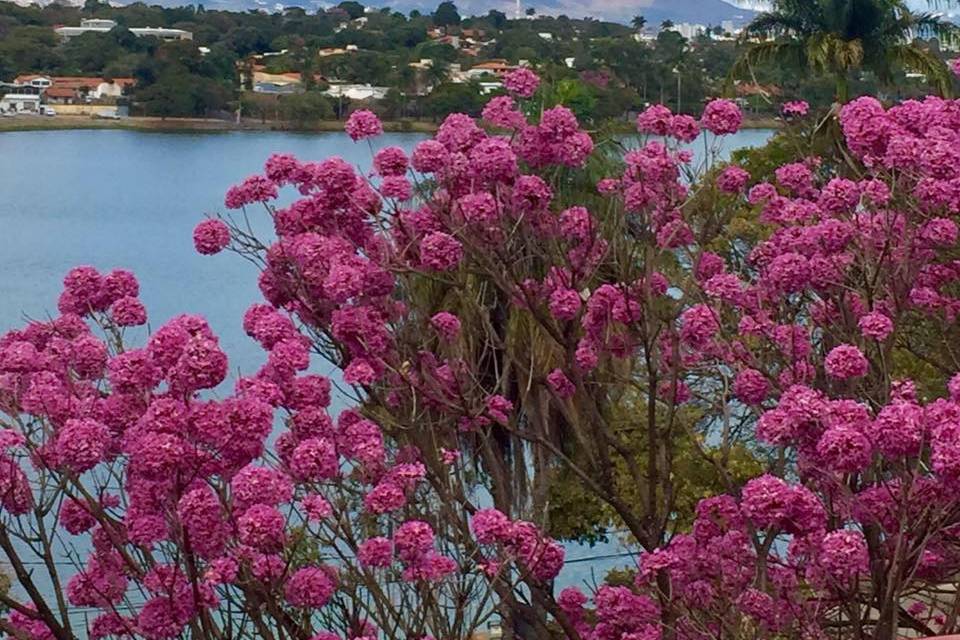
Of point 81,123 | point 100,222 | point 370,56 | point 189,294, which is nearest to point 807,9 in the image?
point 189,294

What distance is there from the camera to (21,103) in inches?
2031

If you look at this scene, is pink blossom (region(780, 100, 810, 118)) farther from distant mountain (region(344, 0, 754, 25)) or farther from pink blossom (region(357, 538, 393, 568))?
distant mountain (region(344, 0, 754, 25))

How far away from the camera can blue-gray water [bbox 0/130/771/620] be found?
34000 millimetres

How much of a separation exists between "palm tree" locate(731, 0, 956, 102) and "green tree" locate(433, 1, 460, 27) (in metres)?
23.2

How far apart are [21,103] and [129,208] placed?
7671 mm

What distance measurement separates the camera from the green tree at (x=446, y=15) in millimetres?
48103

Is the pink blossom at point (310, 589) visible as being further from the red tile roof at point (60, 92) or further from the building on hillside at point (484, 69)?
the red tile roof at point (60, 92)

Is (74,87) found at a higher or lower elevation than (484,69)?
lower

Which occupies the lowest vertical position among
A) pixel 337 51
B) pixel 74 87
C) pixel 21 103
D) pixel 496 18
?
pixel 21 103

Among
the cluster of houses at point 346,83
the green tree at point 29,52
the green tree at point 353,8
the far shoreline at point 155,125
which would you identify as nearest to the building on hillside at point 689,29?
the cluster of houses at point 346,83

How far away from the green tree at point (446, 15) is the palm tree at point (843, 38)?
23205mm

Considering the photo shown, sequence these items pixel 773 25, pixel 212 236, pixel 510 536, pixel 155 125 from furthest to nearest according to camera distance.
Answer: pixel 155 125
pixel 773 25
pixel 212 236
pixel 510 536

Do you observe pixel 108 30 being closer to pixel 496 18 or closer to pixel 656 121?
pixel 496 18

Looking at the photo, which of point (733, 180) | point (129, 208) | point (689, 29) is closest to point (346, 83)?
point (129, 208)
